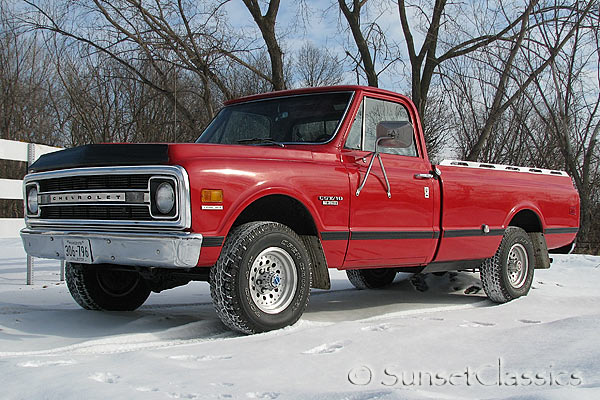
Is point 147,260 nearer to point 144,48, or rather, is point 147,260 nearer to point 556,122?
point 144,48

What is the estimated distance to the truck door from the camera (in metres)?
5.14

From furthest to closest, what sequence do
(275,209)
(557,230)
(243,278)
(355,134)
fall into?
(557,230)
(355,134)
(275,209)
(243,278)

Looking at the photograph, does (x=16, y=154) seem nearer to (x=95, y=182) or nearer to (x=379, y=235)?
(x=95, y=182)

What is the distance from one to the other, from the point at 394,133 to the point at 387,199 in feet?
1.88

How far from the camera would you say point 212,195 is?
410cm

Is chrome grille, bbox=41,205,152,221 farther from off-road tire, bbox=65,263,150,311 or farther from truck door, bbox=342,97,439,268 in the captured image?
truck door, bbox=342,97,439,268

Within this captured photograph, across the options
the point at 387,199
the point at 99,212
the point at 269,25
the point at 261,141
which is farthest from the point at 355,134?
the point at 269,25

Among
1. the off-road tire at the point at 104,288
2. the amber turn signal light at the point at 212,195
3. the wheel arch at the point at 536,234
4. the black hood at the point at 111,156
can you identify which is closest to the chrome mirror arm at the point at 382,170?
the amber turn signal light at the point at 212,195

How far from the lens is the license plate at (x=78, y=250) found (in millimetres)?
4328

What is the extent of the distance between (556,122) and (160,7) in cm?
902

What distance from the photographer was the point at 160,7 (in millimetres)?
11750

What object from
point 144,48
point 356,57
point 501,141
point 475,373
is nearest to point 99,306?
point 475,373

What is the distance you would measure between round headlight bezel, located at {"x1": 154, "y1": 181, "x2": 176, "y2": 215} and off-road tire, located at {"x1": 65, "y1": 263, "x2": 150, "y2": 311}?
145cm

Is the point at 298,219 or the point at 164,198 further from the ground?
the point at 164,198
